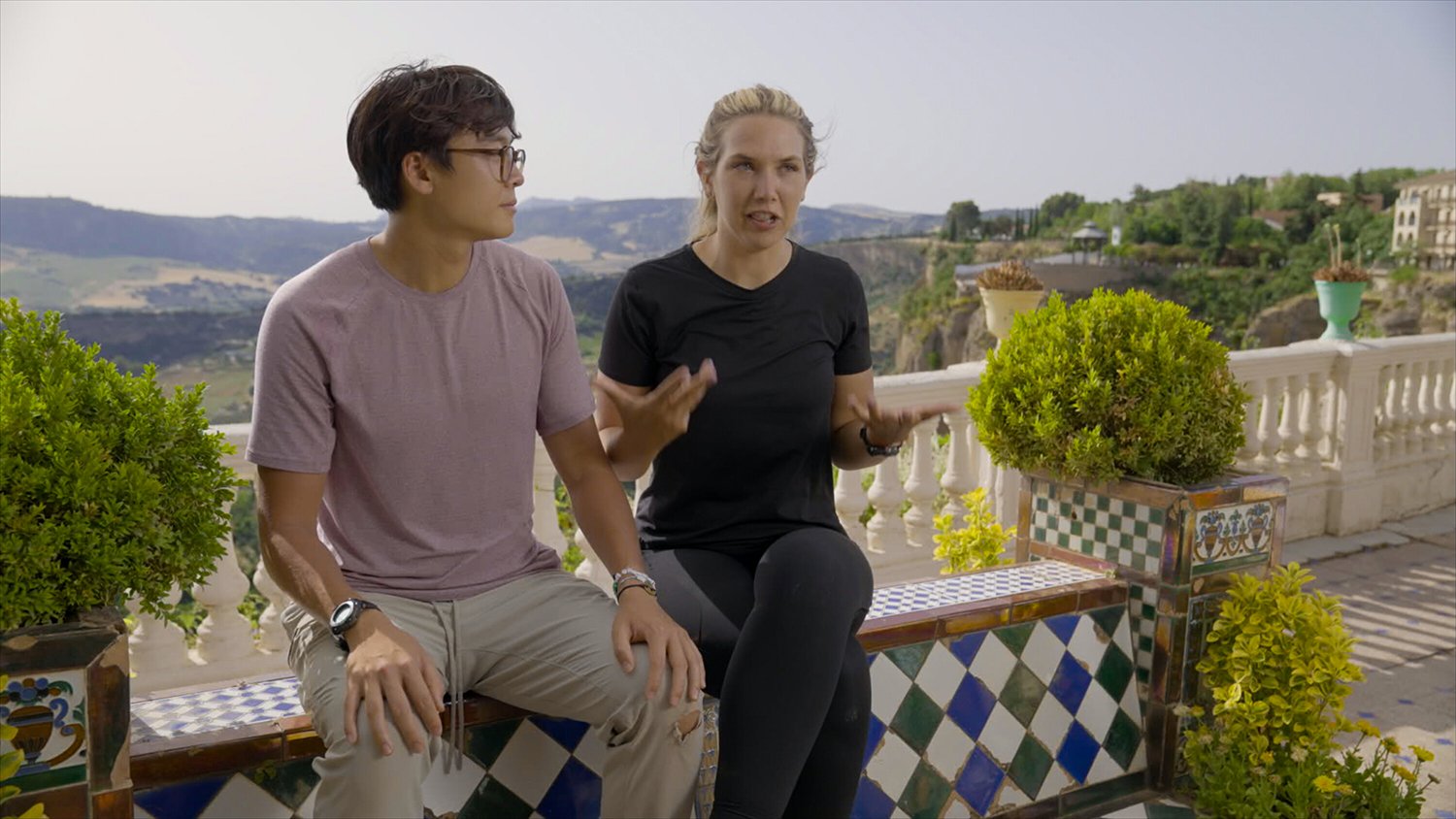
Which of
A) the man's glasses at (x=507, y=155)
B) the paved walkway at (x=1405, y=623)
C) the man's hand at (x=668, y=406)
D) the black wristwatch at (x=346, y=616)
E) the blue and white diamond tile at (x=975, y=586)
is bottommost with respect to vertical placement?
the paved walkway at (x=1405, y=623)

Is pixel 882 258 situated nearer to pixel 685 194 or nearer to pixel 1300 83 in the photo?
pixel 1300 83

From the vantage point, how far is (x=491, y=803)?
2018 millimetres

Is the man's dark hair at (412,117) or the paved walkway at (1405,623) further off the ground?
the man's dark hair at (412,117)

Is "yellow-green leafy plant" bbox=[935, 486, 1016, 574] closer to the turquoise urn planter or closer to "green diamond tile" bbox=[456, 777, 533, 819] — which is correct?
"green diamond tile" bbox=[456, 777, 533, 819]

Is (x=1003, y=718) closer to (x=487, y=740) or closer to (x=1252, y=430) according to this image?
(x=487, y=740)

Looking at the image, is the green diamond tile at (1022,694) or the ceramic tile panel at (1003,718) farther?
the green diamond tile at (1022,694)

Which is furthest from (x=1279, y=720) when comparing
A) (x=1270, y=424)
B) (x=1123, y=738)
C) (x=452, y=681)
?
(x=1270, y=424)

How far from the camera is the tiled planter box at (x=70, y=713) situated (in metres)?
1.52

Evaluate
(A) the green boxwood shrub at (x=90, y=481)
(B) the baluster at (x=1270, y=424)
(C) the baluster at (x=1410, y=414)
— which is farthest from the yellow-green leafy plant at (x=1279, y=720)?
(C) the baluster at (x=1410, y=414)

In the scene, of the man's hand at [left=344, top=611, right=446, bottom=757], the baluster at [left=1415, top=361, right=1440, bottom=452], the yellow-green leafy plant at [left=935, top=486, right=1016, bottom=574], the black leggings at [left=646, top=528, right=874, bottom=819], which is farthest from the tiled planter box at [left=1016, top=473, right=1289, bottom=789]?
the baluster at [left=1415, top=361, right=1440, bottom=452]

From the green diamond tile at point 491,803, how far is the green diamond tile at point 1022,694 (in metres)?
1.13

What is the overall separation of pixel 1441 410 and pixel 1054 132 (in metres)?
70.1

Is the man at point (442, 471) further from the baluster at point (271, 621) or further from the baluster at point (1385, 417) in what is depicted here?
the baluster at point (1385, 417)

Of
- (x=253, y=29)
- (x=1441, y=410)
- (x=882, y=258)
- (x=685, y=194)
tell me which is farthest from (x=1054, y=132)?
(x=685, y=194)
